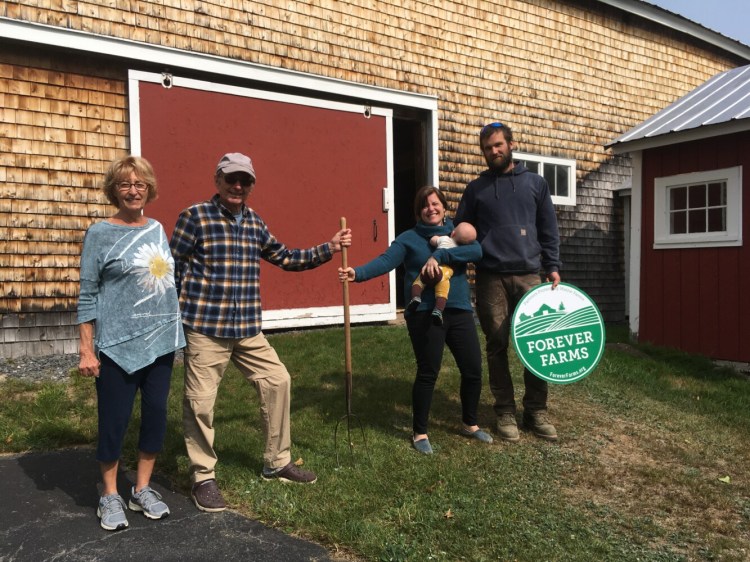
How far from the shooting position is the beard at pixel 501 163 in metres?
4.29

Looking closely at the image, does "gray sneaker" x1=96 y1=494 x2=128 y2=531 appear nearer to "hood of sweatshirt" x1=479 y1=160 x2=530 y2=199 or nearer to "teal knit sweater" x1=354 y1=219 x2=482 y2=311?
"teal knit sweater" x1=354 y1=219 x2=482 y2=311

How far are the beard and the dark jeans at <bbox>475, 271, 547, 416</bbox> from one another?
0.70m

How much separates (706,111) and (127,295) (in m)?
7.62

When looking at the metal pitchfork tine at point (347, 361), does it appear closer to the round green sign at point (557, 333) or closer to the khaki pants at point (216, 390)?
the khaki pants at point (216, 390)

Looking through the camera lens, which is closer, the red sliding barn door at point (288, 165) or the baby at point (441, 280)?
the baby at point (441, 280)

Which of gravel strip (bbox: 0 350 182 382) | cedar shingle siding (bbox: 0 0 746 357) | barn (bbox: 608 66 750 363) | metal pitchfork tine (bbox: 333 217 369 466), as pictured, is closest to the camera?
metal pitchfork tine (bbox: 333 217 369 466)

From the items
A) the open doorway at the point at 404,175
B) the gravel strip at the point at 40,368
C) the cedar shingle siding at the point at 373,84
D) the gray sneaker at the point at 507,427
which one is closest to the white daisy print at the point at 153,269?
the gray sneaker at the point at 507,427

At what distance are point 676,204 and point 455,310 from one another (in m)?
5.45

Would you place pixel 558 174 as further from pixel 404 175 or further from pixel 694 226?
pixel 694 226

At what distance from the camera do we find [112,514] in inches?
122

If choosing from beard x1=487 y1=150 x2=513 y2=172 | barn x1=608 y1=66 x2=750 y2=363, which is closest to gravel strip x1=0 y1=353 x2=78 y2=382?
beard x1=487 y1=150 x2=513 y2=172

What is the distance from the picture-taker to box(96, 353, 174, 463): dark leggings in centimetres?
307

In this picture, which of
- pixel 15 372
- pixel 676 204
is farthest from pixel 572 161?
pixel 15 372

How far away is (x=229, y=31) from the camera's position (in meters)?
7.62
